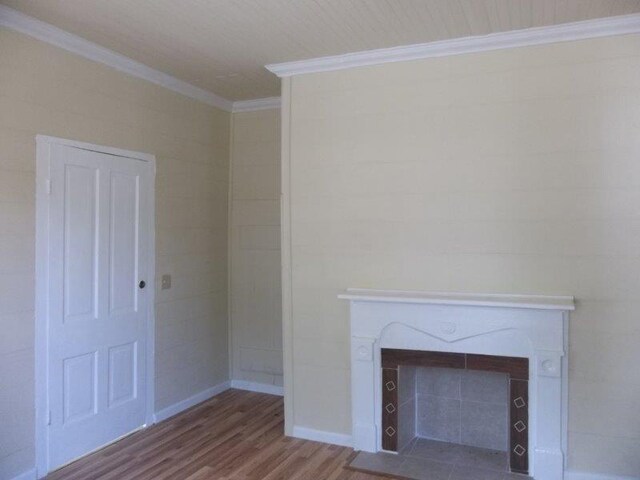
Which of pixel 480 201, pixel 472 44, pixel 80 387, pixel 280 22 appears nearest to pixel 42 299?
pixel 80 387

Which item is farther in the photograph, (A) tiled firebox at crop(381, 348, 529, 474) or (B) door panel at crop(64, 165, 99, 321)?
(B) door panel at crop(64, 165, 99, 321)

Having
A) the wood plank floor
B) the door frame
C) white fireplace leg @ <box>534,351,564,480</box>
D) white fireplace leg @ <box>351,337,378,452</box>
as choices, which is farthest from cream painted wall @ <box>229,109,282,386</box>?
white fireplace leg @ <box>534,351,564,480</box>

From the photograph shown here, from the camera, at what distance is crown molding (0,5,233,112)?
9.50 feet

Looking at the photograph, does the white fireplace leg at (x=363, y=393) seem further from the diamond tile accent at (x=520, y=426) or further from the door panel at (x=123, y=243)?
the door panel at (x=123, y=243)

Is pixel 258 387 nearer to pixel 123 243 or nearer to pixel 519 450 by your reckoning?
pixel 123 243

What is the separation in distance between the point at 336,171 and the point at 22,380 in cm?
230

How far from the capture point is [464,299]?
10.3 feet

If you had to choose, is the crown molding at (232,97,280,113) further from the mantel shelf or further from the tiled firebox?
the tiled firebox

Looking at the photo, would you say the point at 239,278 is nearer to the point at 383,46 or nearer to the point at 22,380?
the point at 22,380

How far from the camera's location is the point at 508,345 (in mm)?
3074

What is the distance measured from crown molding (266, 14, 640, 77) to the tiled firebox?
189cm

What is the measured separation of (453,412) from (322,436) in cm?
92

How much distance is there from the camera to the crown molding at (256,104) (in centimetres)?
462

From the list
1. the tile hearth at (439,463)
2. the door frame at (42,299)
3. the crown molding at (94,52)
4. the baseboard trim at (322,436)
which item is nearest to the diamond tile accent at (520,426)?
the tile hearth at (439,463)
